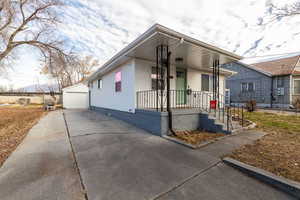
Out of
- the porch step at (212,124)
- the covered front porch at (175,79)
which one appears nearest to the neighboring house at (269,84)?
the covered front porch at (175,79)

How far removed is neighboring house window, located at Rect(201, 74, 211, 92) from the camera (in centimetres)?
886

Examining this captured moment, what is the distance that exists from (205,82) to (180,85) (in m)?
2.45

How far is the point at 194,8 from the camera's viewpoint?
6.50 metres

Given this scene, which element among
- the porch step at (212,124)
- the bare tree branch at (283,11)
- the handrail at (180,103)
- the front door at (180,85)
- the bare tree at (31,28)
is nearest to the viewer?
the bare tree branch at (283,11)

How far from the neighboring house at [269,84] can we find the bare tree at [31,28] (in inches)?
770

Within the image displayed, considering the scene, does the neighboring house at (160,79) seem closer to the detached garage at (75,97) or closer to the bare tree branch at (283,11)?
the bare tree branch at (283,11)

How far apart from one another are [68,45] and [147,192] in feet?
33.1

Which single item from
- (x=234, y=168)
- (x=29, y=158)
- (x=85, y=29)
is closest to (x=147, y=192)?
(x=234, y=168)

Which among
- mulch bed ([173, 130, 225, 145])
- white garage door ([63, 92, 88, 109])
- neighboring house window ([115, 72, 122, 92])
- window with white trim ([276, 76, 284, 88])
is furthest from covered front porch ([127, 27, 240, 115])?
white garage door ([63, 92, 88, 109])

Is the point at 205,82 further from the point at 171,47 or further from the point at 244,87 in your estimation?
the point at 244,87

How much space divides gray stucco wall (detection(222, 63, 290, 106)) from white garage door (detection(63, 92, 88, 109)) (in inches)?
773

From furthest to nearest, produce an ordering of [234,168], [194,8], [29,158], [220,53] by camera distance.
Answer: [194,8] → [220,53] → [29,158] → [234,168]

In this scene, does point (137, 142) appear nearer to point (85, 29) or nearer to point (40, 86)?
point (85, 29)

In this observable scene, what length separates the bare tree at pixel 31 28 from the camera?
7.39 meters
